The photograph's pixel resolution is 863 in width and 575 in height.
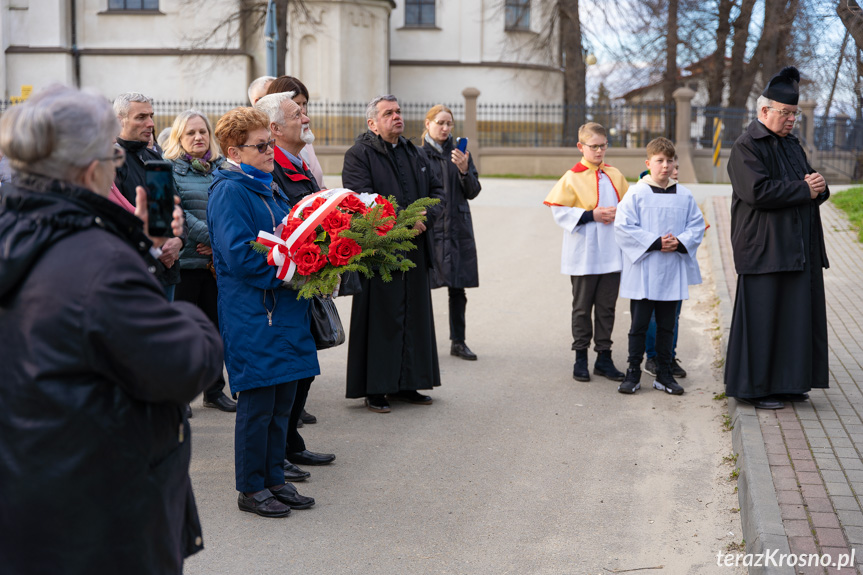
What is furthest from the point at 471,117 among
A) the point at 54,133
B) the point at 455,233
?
the point at 54,133

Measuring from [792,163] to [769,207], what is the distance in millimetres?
451

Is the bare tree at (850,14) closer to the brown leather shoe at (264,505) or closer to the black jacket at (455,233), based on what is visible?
the black jacket at (455,233)

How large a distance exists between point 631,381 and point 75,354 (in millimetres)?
5989

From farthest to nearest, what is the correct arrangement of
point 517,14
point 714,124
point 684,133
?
point 517,14, point 714,124, point 684,133

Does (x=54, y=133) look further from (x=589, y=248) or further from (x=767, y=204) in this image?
(x=589, y=248)

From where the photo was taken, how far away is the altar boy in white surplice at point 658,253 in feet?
25.0

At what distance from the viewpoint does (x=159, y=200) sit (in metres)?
2.77

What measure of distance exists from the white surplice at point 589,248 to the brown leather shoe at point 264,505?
153 inches

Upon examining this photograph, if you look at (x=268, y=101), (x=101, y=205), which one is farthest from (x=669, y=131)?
(x=101, y=205)

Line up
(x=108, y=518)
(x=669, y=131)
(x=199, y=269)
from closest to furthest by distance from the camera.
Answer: (x=108, y=518), (x=199, y=269), (x=669, y=131)

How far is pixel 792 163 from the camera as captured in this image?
6.81m

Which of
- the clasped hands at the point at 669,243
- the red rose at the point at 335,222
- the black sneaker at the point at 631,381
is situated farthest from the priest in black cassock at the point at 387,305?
the red rose at the point at 335,222

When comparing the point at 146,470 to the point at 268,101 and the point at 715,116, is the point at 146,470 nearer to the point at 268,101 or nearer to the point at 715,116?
the point at 268,101

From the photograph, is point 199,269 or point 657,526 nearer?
point 657,526
